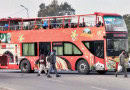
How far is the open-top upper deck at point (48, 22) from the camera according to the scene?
25656 millimetres

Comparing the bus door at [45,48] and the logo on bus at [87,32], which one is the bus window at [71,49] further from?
the bus door at [45,48]

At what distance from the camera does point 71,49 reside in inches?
1029

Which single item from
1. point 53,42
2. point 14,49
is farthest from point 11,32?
point 53,42

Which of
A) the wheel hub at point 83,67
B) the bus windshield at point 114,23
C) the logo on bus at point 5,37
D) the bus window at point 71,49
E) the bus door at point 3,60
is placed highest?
the bus windshield at point 114,23

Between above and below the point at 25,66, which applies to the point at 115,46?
above

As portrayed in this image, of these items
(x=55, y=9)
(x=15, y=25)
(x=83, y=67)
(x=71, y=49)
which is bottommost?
(x=83, y=67)

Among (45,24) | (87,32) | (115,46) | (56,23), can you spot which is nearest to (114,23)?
(115,46)

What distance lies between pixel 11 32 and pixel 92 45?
7.49 metres

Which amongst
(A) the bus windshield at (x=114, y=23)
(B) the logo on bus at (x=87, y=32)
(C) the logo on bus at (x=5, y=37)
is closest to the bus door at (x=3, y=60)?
(C) the logo on bus at (x=5, y=37)

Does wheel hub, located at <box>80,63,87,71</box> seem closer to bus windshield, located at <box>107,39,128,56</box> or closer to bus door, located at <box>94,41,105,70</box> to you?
bus door, located at <box>94,41,105,70</box>

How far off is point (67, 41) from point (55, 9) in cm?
11425

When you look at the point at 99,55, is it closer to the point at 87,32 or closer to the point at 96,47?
the point at 96,47

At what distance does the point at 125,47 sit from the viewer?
25.1 m

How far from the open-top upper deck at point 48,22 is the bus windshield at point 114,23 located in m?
0.30
